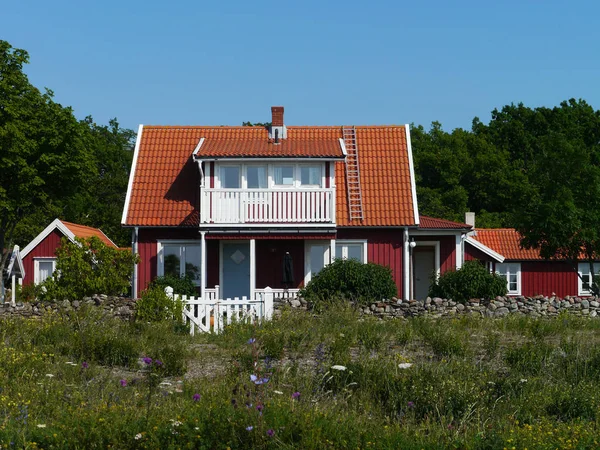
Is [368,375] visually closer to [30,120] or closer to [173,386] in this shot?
[173,386]

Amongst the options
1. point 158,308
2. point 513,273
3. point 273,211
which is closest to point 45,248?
point 273,211

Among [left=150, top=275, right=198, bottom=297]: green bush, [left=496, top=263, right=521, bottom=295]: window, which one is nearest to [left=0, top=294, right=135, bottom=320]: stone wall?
[left=150, top=275, right=198, bottom=297]: green bush

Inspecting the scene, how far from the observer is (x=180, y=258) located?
2939cm

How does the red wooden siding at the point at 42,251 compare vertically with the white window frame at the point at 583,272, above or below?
above

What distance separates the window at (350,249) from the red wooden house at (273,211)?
0.11 ft

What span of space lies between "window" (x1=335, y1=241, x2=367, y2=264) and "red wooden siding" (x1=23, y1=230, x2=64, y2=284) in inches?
631

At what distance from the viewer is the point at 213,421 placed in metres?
8.61

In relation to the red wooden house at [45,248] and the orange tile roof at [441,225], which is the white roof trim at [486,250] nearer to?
the orange tile roof at [441,225]

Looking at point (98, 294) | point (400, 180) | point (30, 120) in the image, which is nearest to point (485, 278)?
point (400, 180)

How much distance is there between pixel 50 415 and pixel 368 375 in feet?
13.1

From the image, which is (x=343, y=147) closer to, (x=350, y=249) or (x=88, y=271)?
(x=350, y=249)

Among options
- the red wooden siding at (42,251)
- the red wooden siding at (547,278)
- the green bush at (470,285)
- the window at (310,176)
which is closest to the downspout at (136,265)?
the window at (310,176)

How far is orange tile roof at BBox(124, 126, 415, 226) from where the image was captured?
2902 centimetres

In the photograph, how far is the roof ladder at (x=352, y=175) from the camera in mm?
29469
